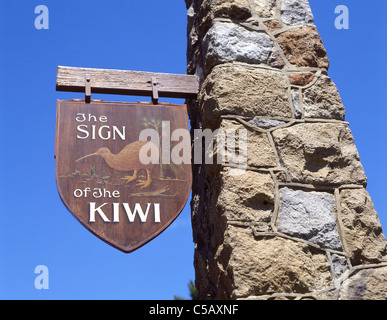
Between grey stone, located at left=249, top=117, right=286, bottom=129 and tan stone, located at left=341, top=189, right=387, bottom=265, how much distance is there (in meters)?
0.48

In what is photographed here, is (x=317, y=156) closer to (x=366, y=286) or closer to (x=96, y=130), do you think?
(x=366, y=286)

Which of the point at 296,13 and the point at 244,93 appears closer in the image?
the point at 244,93

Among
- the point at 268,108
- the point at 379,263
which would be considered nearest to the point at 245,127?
the point at 268,108

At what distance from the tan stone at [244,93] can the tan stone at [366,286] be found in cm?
89

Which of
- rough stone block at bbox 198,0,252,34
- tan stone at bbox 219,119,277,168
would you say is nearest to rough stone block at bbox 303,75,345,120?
tan stone at bbox 219,119,277,168

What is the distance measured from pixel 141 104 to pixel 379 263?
1512 mm

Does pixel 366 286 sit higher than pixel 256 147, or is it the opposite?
pixel 256 147

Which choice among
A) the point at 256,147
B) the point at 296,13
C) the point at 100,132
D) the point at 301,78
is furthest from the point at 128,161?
the point at 296,13

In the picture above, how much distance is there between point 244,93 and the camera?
2850 mm

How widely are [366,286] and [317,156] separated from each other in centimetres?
68

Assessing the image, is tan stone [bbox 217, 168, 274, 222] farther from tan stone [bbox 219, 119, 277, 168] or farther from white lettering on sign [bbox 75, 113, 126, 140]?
white lettering on sign [bbox 75, 113, 126, 140]

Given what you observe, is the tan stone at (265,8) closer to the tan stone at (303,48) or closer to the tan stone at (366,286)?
the tan stone at (303,48)
